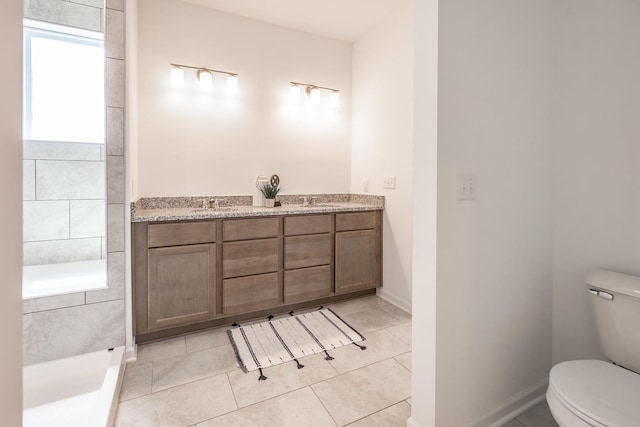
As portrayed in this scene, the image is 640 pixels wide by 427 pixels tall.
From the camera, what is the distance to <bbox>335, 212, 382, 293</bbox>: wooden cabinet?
2822mm

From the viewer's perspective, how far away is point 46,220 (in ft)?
7.14

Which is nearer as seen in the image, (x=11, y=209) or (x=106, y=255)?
(x=11, y=209)

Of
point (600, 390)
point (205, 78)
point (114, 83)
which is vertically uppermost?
point (205, 78)

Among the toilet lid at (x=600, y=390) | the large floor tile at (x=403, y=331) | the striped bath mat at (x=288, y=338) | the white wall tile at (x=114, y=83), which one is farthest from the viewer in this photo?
the large floor tile at (x=403, y=331)

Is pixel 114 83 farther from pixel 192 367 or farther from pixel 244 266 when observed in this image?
pixel 192 367

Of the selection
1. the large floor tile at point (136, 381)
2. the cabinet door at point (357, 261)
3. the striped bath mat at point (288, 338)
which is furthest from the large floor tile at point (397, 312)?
the large floor tile at point (136, 381)

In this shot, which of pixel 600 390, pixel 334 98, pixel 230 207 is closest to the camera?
pixel 600 390

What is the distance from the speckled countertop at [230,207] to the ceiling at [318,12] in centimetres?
176

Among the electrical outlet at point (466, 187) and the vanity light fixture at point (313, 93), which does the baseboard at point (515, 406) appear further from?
the vanity light fixture at point (313, 93)

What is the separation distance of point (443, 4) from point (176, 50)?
2398mm

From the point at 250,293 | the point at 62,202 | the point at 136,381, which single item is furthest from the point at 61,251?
the point at 250,293

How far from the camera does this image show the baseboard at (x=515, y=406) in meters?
1.40

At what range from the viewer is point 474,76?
50.8 inches

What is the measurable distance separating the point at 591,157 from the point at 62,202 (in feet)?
11.0
